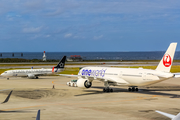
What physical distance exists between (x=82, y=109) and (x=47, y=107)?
4590 mm

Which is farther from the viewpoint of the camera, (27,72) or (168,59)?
(27,72)

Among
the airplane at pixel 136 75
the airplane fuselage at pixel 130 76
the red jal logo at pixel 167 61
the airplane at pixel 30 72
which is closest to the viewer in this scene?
the airplane fuselage at pixel 130 76

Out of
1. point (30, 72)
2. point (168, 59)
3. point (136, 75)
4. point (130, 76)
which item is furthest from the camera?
point (30, 72)

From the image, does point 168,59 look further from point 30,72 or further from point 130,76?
point 30,72

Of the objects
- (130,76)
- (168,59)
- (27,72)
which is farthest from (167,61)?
(27,72)

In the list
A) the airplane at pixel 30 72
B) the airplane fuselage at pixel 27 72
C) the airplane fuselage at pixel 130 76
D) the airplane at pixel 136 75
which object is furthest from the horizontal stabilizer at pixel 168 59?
the airplane fuselage at pixel 27 72

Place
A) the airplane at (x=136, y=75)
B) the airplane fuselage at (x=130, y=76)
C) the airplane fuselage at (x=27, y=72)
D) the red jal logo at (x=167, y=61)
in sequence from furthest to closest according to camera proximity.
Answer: the airplane fuselage at (x=27, y=72) < the red jal logo at (x=167, y=61) < the airplane at (x=136, y=75) < the airplane fuselage at (x=130, y=76)

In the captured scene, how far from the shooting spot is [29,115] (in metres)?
25.4

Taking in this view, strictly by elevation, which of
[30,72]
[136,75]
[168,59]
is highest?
[168,59]

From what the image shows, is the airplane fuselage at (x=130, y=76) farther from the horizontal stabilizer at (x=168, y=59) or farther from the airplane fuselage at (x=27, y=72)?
the airplane fuselage at (x=27, y=72)

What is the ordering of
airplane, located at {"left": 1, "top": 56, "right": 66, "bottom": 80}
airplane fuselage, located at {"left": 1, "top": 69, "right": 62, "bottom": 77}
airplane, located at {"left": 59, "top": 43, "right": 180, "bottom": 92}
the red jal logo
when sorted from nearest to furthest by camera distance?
airplane, located at {"left": 59, "top": 43, "right": 180, "bottom": 92} → the red jal logo → airplane, located at {"left": 1, "top": 56, "right": 66, "bottom": 80} → airplane fuselage, located at {"left": 1, "top": 69, "right": 62, "bottom": 77}

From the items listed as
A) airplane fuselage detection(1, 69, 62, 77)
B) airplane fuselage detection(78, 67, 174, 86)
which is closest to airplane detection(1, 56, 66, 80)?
airplane fuselage detection(1, 69, 62, 77)

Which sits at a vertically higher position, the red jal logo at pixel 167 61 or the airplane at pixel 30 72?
the red jal logo at pixel 167 61

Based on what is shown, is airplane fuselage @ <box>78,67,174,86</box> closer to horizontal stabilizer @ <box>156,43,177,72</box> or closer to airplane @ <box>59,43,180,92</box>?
airplane @ <box>59,43,180,92</box>
